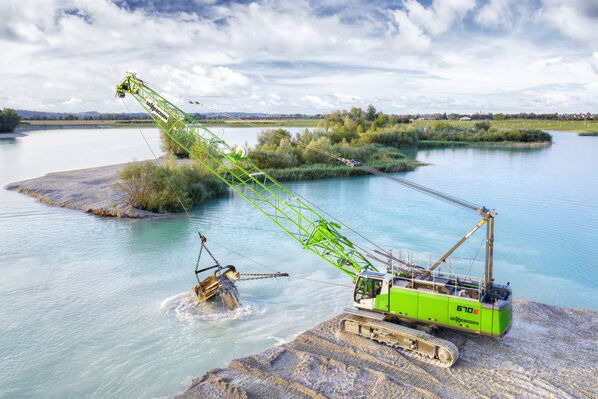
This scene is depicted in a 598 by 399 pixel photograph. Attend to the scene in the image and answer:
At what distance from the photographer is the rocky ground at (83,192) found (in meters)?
23.3

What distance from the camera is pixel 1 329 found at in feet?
36.8

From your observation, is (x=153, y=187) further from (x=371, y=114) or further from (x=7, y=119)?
(x=7, y=119)

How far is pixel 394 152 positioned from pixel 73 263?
3996cm

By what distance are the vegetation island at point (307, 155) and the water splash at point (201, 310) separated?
5.46 metres

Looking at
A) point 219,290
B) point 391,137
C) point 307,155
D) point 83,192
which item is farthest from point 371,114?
point 219,290

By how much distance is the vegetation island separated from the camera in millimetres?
23484

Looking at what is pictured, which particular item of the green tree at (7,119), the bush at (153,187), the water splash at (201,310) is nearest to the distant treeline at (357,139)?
the bush at (153,187)

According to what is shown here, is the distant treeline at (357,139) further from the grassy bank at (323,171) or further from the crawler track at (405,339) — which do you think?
the crawler track at (405,339)

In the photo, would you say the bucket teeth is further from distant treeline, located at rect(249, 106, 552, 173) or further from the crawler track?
distant treeline, located at rect(249, 106, 552, 173)

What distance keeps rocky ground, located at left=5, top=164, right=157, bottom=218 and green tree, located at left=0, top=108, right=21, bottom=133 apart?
194ft

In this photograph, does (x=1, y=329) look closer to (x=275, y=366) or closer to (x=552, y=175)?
(x=275, y=366)

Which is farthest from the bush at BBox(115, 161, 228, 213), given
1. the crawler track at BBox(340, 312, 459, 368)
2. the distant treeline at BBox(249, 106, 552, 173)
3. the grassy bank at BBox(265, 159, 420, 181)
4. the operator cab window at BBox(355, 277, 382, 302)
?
the crawler track at BBox(340, 312, 459, 368)

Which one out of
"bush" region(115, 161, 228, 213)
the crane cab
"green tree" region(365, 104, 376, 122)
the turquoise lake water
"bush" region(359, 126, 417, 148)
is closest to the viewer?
the crane cab

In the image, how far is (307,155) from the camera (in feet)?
132
